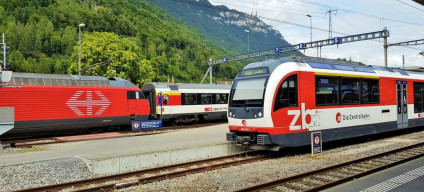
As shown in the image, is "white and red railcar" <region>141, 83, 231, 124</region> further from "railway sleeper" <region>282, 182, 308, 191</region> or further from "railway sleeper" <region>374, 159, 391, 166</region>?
"railway sleeper" <region>282, 182, 308, 191</region>

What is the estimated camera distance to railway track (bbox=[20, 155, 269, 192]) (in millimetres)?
8320

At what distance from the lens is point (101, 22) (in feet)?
339

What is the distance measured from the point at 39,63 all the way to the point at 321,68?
74.8m

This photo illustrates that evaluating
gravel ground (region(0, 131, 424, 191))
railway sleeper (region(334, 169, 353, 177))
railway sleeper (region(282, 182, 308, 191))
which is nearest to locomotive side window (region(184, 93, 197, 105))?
gravel ground (region(0, 131, 424, 191))

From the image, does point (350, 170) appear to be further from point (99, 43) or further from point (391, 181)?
point (99, 43)

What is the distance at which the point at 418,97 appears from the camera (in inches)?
696

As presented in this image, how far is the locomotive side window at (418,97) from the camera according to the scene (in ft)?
57.2

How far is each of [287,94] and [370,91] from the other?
524cm

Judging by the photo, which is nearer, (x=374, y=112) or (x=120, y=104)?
(x=374, y=112)

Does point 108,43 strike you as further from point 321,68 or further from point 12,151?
point 321,68

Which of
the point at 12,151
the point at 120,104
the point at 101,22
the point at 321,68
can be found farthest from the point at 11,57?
the point at 321,68

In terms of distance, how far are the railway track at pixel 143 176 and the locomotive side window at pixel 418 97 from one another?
10702mm

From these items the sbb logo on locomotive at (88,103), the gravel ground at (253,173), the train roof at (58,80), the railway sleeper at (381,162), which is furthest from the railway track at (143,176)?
the train roof at (58,80)

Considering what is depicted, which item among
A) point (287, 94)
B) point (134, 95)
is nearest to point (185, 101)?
point (134, 95)
